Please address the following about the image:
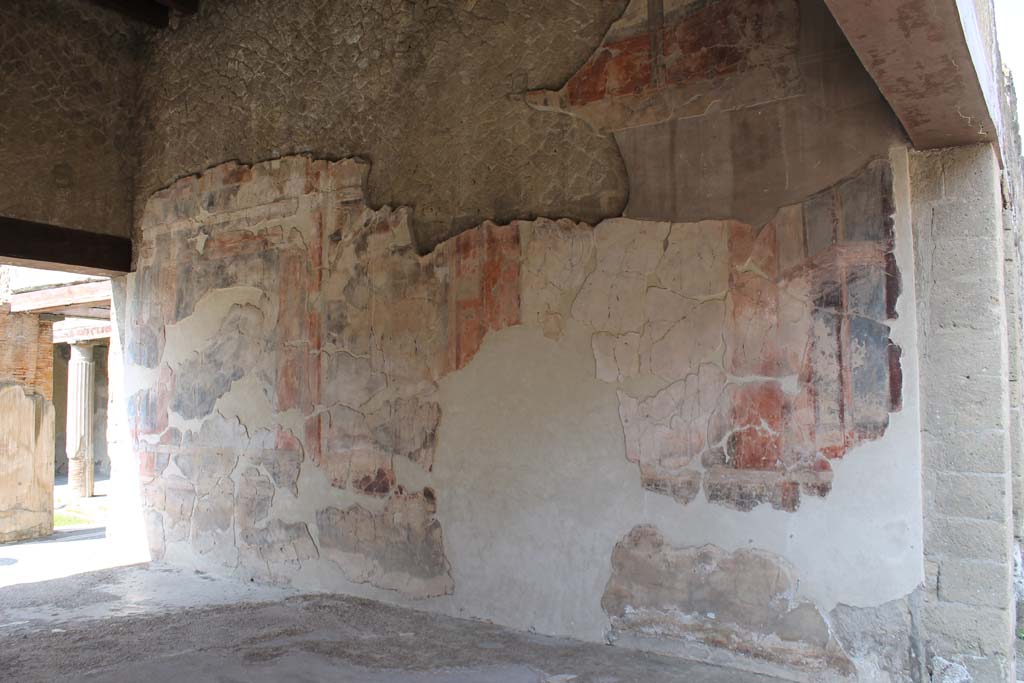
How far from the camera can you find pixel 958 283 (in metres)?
2.52

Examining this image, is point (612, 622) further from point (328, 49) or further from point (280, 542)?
point (328, 49)

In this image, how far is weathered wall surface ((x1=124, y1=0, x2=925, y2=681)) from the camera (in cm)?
266

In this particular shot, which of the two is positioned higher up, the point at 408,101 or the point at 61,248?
the point at 408,101

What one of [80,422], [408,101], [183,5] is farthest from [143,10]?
[80,422]

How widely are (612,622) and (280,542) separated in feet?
6.30

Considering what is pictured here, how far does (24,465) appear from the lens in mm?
5957

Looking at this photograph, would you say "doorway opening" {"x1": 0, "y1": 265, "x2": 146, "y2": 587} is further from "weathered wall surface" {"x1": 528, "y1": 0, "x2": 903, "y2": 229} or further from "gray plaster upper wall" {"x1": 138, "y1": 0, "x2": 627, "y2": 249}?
"weathered wall surface" {"x1": 528, "y1": 0, "x2": 903, "y2": 229}

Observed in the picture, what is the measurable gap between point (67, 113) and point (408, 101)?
7.88 feet

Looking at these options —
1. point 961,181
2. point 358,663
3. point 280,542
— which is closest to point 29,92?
point 280,542

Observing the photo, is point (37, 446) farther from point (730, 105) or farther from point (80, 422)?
point (730, 105)

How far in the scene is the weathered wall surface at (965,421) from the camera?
2420 millimetres

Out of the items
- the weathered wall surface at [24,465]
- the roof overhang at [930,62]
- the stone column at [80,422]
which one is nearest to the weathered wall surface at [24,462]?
the weathered wall surface at [24,465]

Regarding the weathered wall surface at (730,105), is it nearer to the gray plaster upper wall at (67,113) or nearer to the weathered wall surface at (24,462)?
the gray plaster upper wall at (67,113)

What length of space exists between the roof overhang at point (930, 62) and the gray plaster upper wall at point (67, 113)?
4.55m
